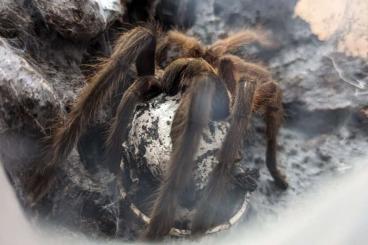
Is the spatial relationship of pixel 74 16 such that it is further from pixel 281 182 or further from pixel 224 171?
pixel 281 182

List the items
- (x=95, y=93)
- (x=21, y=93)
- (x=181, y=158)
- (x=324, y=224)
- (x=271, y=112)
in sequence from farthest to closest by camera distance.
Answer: (x=271, y=112) → (x=95, y=93) → (x=181, y=158) → (x=21, y=93) → (x=324, y=224)

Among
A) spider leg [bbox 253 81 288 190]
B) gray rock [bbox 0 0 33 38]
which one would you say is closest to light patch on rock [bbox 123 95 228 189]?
spider leg [bbox 253 81 288 190]

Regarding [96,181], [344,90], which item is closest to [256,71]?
[344,90]

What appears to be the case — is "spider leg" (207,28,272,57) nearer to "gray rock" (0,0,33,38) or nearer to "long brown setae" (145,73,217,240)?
"long brown setae" (145,73,217,240)

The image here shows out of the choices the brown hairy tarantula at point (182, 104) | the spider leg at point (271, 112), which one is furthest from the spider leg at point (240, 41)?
Result: the spider leg at point (271, 112)

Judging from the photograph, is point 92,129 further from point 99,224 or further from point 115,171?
point 99,224

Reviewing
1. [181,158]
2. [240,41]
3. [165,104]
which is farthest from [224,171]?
[240,41]
